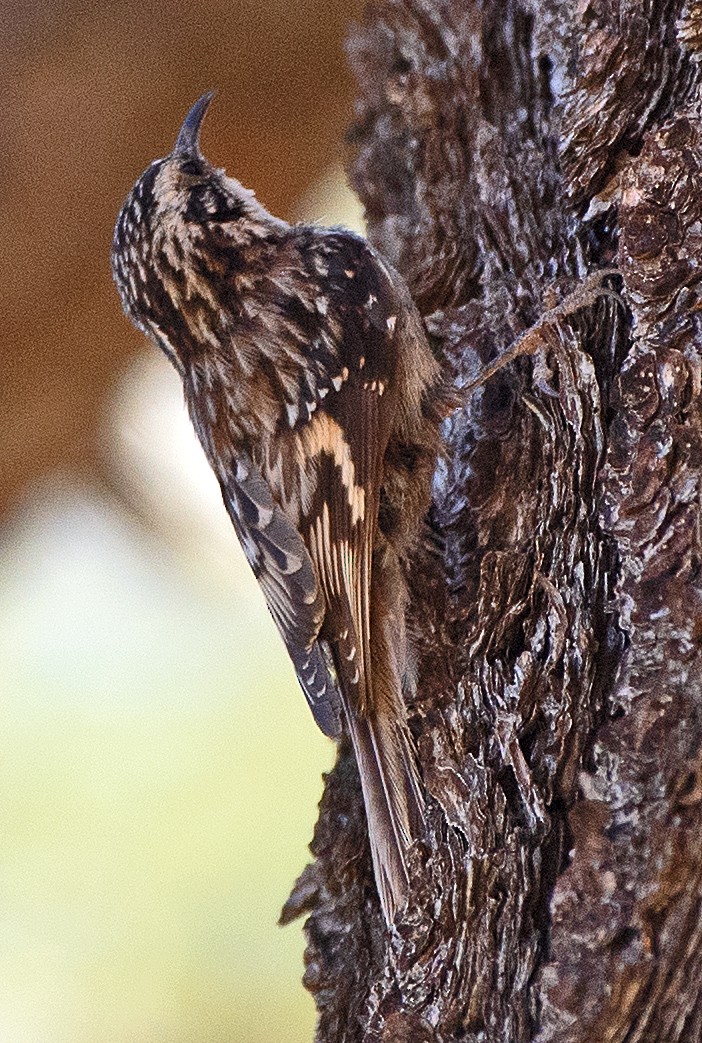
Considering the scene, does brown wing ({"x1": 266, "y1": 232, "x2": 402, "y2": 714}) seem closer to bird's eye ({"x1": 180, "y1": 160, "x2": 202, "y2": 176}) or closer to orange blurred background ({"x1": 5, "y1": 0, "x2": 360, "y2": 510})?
bird's eye ({"x1": 180, "y1": 160, "x2": 202, "y2": 176})

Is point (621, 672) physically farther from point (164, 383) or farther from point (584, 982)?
point (164, 383)

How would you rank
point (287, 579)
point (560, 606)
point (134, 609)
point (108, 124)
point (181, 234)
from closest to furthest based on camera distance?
1. point (560, 606)
2. point (287, 579)
3. point (181, 234)
4. point (108, 124)
5. point (134, 609)

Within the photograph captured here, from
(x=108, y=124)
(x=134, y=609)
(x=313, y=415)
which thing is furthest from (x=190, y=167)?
(x=134, y=609)

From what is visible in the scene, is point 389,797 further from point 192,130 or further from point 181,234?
point 192,130

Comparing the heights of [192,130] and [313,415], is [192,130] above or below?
above

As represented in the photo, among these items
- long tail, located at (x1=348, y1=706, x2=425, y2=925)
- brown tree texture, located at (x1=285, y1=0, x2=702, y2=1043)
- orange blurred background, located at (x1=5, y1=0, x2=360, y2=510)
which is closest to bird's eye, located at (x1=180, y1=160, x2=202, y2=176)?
brown tree texture, located at (x1=285, y1=0, x2=702, y2=1043)
